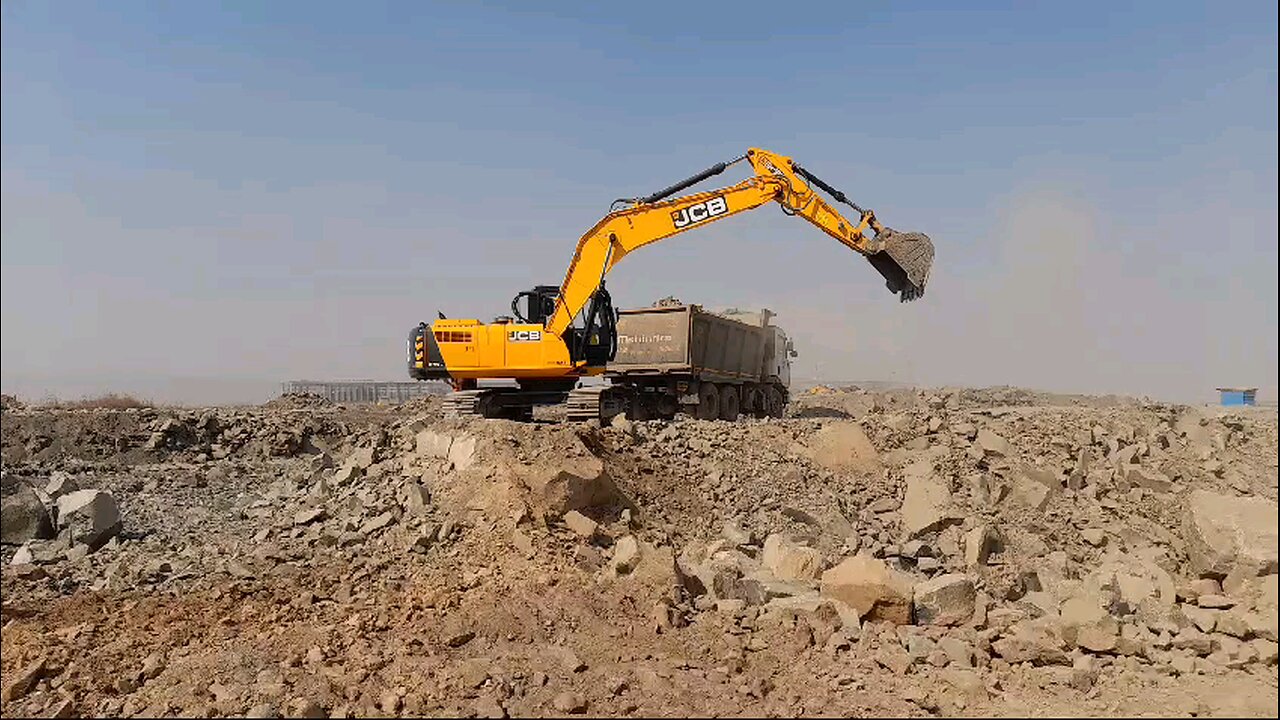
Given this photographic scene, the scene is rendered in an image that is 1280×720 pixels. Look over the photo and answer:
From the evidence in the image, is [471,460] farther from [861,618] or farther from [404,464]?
[861,618]

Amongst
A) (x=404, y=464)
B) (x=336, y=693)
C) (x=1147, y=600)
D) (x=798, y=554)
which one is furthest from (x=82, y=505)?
(x=1147, y=600)

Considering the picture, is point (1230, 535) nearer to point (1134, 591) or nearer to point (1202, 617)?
point (1134, 591)

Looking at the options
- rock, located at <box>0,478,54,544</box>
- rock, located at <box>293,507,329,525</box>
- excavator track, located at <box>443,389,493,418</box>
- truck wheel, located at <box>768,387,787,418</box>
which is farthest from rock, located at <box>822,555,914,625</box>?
truck wheel, located at <box>768,387,787,418</box>

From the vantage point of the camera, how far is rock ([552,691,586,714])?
4.84 m

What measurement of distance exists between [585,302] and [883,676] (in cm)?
894

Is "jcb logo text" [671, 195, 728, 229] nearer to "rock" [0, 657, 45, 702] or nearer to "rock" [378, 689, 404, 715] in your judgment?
"rock" [378, 689, 404, 715]

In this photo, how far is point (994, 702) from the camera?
16.4ft

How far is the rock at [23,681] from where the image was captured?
5.16 meters

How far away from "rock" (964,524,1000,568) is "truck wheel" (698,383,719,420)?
6.90 metres

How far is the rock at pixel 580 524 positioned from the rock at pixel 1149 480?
702 cm

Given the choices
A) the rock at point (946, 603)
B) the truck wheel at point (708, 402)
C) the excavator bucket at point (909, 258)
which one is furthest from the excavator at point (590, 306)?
the rock at point (946, 603)

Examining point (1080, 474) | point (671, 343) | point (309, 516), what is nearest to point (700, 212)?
point (671, 343)

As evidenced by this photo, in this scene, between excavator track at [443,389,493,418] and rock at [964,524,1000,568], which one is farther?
excavator track at [443,389,493,418]

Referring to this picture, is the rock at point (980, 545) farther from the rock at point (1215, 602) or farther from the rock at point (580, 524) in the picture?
the rock at point (580, 524)
